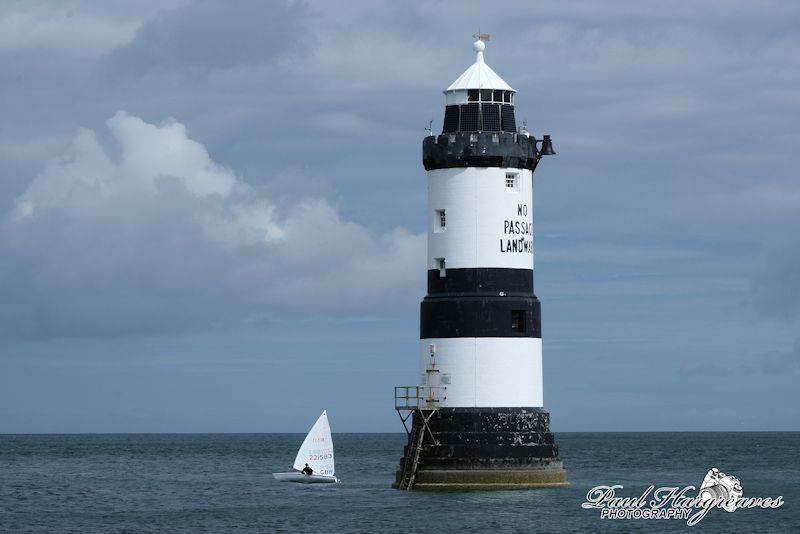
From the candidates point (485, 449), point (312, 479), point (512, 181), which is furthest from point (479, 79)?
point (312, 479)

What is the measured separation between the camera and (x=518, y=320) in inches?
2178

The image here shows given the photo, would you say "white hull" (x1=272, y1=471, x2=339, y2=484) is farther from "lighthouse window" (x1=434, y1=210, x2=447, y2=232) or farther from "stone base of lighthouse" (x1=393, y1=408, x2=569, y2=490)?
"lighthouse window" (x1=434, y1=210, x2=447, y2=232)

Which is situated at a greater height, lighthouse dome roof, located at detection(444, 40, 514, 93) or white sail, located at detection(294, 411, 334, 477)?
lighthouse dome roof, located at detection(444, 40, 514, 93)

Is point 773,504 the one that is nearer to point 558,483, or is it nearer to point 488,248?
point 558,483

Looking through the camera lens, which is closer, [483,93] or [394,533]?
[394,533]

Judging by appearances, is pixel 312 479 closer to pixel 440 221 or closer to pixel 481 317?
pixel 481 317

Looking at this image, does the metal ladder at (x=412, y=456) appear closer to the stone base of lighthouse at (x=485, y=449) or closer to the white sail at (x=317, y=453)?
the stone base of lighthouse at (x=485, y=449)

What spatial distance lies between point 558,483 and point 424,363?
692 cm

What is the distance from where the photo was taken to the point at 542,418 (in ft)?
182

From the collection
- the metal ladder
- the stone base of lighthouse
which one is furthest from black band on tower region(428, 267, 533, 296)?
the metal ladder

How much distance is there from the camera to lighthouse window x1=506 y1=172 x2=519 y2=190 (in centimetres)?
5581

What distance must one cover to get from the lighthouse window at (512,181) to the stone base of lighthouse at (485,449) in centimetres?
852

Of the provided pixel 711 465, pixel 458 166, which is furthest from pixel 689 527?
pixel 711 465

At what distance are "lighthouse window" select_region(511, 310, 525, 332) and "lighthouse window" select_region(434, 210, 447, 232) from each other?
4.22m
